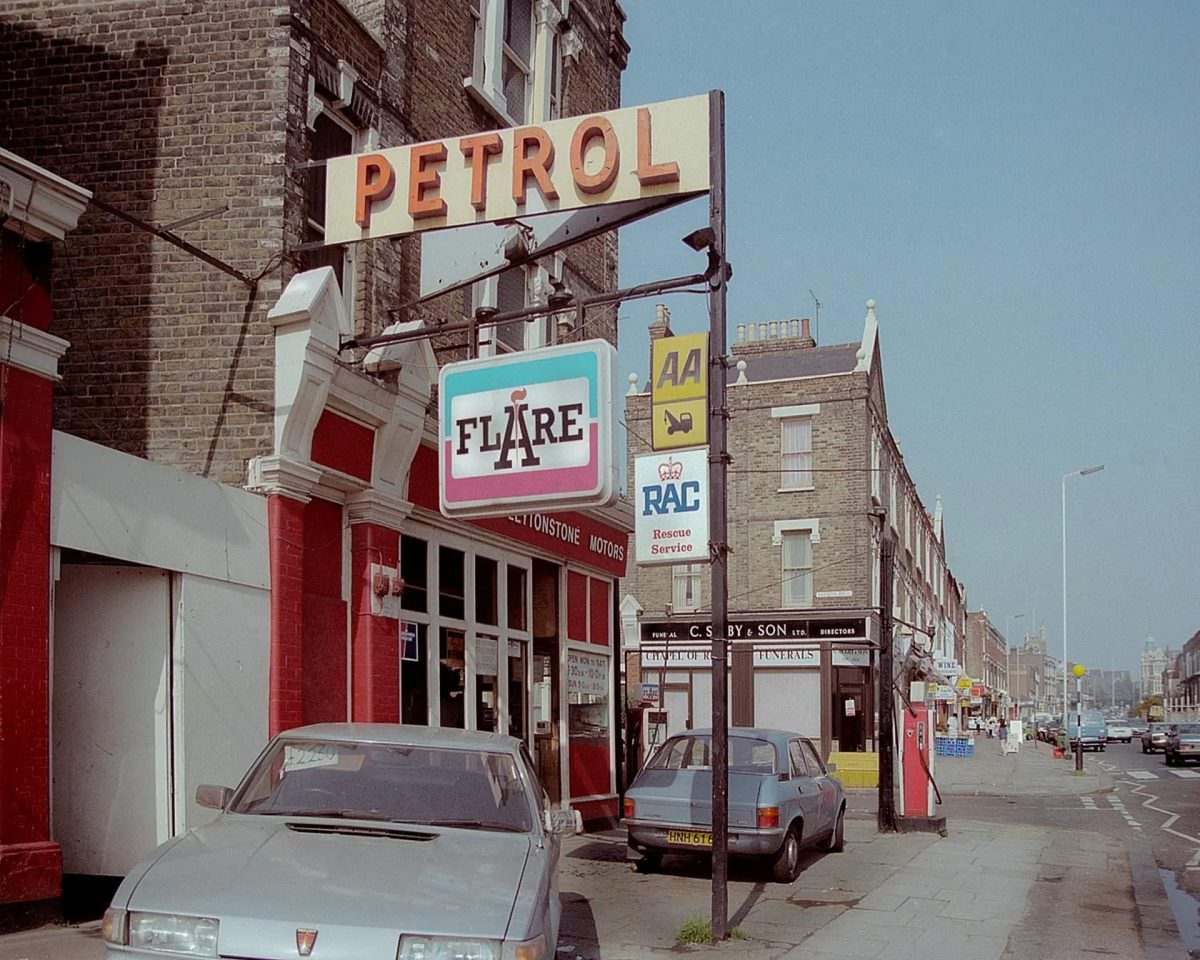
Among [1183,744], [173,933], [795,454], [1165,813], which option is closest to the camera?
[173,933]

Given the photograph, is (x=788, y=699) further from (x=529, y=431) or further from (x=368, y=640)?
(x=529, y=431)

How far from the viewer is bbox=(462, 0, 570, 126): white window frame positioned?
16938 mm

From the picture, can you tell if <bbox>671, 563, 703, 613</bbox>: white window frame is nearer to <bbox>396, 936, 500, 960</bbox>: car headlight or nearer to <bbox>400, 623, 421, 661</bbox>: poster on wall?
<bbox>400, 623, 421, 661</bbox>: poster on wall

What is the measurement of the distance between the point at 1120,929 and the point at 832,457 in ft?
98.5

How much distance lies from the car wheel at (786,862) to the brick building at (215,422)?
13.2 ft

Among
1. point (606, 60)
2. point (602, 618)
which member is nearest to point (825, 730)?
point (602, 618)

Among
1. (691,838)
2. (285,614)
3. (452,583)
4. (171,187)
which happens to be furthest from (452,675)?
(171,187)

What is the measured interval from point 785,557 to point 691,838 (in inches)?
1119

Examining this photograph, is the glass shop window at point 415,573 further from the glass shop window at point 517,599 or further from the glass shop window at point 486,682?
the glass shop window at point 517,599

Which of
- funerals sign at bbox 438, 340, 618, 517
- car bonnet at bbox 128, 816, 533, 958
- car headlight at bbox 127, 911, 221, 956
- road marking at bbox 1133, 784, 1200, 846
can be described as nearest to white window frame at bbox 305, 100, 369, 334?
funerals sign at bbox 438, 340, 618, 517

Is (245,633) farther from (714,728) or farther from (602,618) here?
(602,618)

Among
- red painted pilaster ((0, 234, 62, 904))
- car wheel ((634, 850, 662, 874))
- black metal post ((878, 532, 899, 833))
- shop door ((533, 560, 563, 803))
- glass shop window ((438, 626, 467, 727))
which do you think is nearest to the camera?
red painted pilaster ((0, 234, 62, 904))

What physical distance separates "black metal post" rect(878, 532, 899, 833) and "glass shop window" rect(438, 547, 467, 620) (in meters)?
6.35

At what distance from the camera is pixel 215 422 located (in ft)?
40.6
